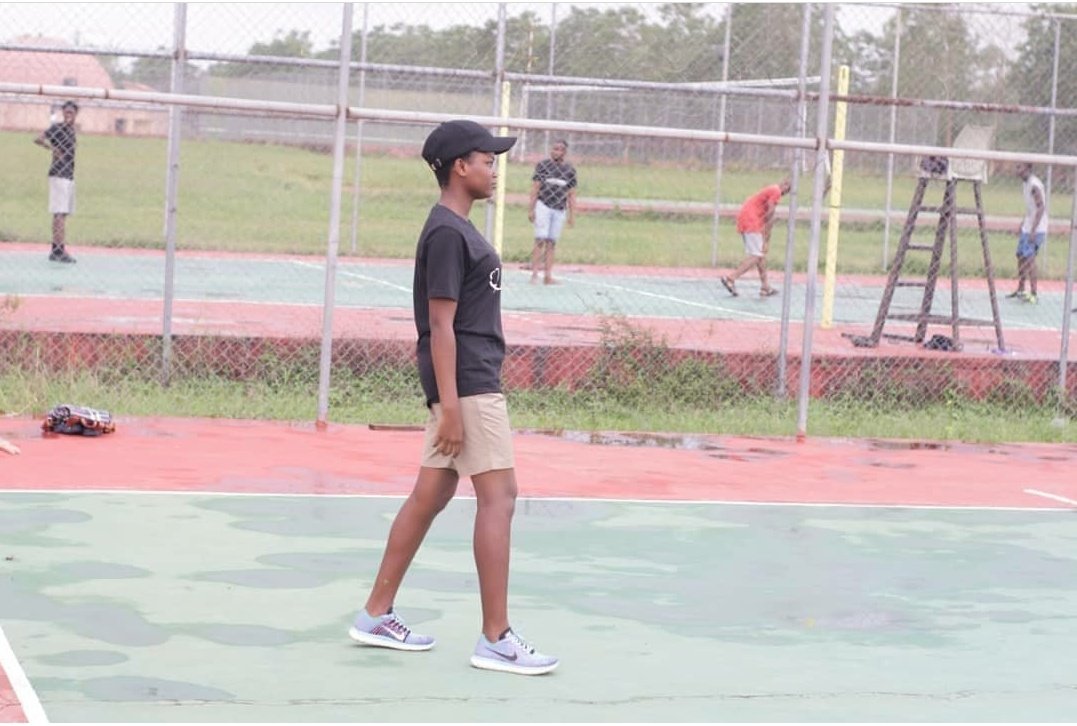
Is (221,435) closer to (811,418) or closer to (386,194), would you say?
(811,418)

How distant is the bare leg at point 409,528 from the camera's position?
21.3 feet

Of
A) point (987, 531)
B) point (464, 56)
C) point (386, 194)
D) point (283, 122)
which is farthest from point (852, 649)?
point (283, 122)

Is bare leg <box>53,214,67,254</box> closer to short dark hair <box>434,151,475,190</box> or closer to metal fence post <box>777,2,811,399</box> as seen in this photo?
metal fence post <box>777,2,811,399</box>

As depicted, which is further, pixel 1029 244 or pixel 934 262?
pixel 1029 244

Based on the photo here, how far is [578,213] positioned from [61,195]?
10522 millimetres

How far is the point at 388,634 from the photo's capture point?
645 centimetres

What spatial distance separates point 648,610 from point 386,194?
1910 cm

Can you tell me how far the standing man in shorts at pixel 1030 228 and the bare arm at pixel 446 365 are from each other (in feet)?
47.2

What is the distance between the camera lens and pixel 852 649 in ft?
22.2

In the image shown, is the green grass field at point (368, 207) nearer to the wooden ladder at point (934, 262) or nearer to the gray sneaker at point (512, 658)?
the wooden ladder at point (934, 262)

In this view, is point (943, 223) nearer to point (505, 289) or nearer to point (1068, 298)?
point (1068, 298)

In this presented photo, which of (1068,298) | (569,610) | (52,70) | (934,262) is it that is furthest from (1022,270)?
(569,610)

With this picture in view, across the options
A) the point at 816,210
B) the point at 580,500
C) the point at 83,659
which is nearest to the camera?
the point at 83,659

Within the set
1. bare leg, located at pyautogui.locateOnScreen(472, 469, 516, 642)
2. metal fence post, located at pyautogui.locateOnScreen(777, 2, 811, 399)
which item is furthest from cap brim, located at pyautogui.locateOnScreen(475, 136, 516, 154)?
metal fence post, located at pyautogui.locateOnScreen(777, 2, 811, 399)
